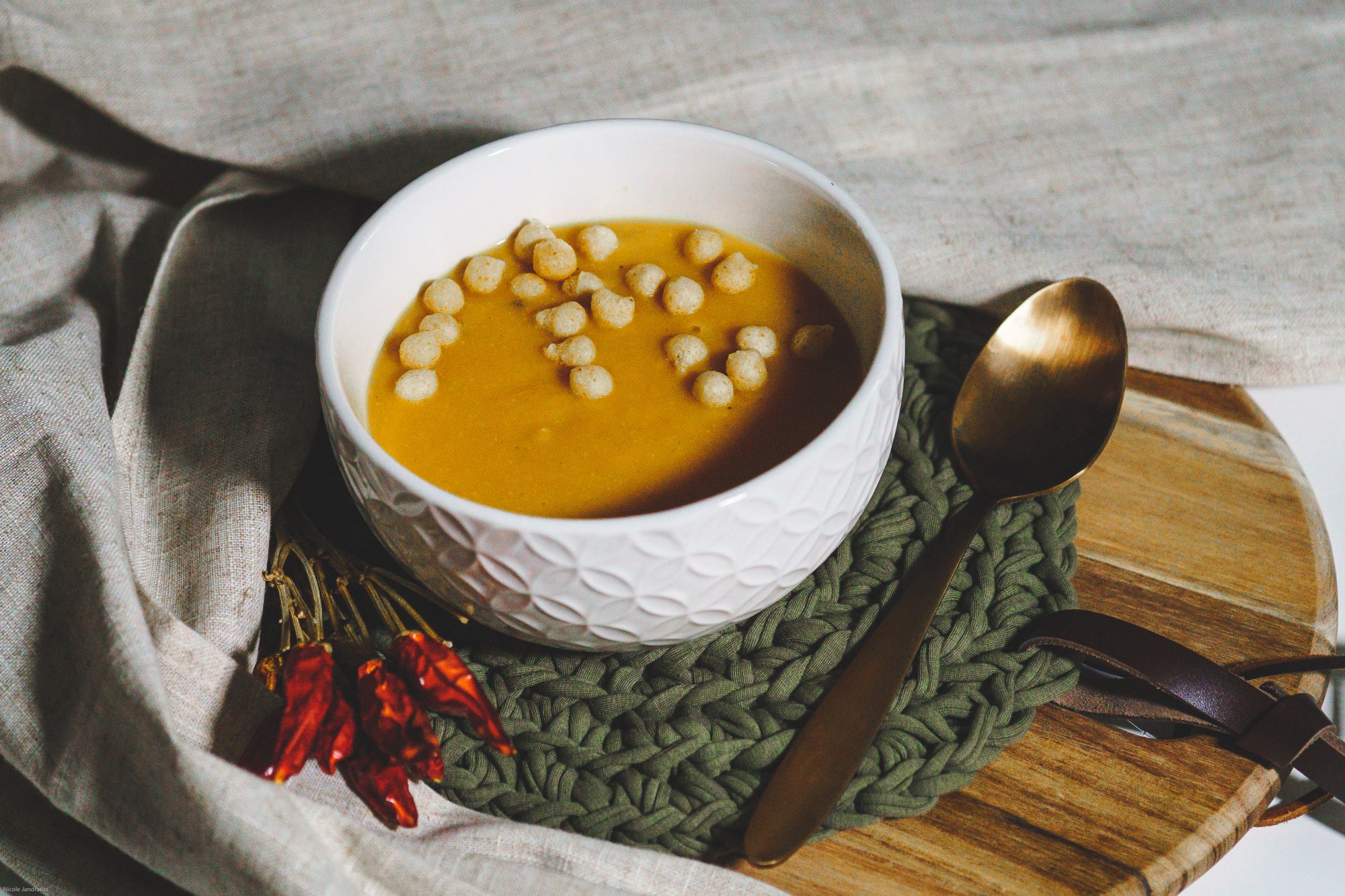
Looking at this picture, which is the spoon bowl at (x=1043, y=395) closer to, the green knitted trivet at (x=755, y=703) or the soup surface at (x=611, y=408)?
the green knitted trivet at (x=755, y=703)

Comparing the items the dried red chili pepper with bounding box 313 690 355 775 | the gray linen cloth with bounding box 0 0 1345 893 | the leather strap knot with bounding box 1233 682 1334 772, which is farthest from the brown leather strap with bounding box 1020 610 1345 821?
the dried red chili pepper with bounding box 313 690 355 775

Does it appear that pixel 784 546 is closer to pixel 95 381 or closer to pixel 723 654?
pixel 723 654


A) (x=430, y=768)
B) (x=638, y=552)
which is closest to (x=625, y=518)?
(x=638, y=552)

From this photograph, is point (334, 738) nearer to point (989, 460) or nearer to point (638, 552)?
point (638, 552)

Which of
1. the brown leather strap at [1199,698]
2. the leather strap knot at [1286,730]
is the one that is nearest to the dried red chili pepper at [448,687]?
the brown leather strap at [1199,698]

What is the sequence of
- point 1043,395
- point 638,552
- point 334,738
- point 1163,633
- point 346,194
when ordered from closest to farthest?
point 638,552, point 334,738, point 1163,633, point 1043,395, point 346,194

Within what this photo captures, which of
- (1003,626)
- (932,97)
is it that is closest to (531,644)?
(1003,626)
